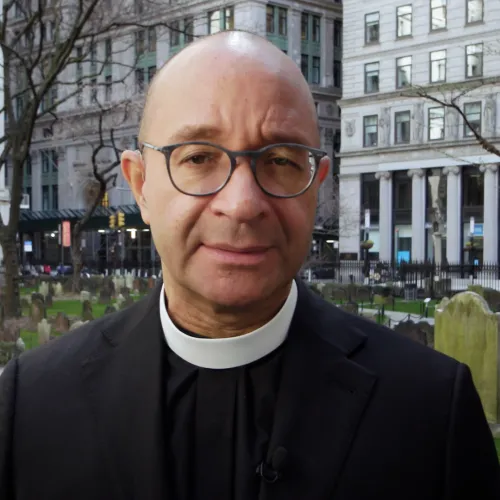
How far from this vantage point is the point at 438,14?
48125 millimetres

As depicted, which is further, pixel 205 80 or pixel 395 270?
pixel 395 270

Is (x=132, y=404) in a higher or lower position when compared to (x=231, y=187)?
lower

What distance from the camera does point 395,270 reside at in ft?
125

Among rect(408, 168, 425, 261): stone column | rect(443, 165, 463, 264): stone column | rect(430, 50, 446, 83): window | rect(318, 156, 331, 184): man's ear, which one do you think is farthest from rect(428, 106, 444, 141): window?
rect(318, 156, 331, 184): man's ear

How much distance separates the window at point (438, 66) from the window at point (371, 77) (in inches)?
172

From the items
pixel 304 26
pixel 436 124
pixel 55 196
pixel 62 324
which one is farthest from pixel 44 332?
pixel 55 196

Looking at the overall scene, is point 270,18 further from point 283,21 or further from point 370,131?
point 370,131

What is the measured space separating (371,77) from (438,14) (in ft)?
20.3

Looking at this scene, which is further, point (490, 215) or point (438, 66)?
point (438, 66)

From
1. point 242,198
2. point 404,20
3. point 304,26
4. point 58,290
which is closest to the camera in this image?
point 242,198

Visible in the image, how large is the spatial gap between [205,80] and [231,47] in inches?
5.1

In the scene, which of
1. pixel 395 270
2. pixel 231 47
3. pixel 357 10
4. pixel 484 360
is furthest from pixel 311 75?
pixel 231 47

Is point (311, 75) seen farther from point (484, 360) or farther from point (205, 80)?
point (205, 80)

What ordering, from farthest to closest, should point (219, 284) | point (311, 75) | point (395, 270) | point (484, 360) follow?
point (311, 75) < point (395, 270) < point (484, 360) < point (219, 284)
